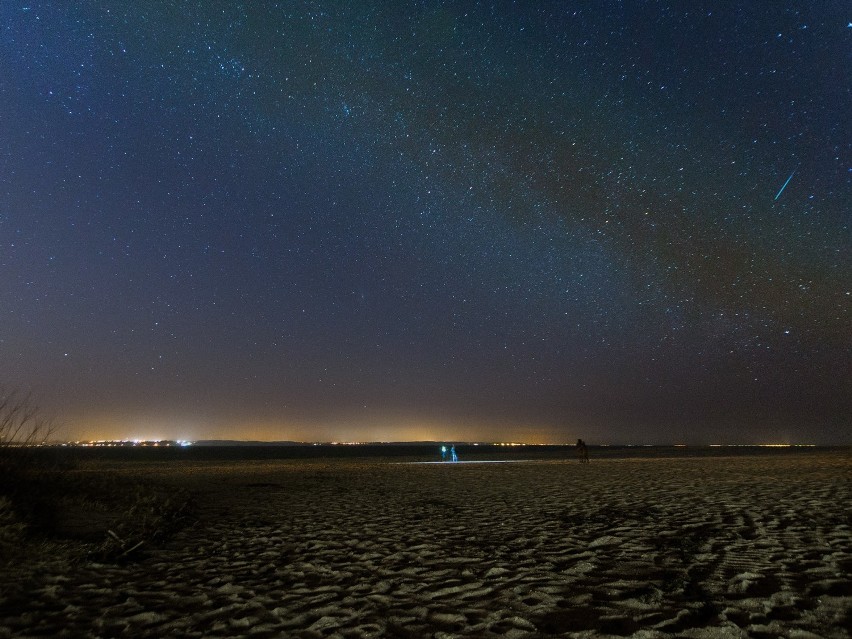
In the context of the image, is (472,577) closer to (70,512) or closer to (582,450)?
(70,512)

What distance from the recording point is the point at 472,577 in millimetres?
5652

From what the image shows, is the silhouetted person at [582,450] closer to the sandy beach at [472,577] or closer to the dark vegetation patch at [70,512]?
the sandy beach at [472,577]

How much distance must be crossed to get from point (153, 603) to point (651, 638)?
15.7 feet

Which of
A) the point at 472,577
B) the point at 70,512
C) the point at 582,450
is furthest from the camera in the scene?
the point at 582,450

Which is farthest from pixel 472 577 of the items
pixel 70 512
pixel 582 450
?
pixel 582 450

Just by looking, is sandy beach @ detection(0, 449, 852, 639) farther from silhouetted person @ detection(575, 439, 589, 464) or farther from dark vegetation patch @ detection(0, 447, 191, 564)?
silhouetted person @ detection(575, 439, 589, 464)

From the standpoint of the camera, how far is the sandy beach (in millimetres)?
4266

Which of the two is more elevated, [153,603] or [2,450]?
[2,450]

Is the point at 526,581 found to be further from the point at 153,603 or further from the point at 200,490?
the point at 200,490

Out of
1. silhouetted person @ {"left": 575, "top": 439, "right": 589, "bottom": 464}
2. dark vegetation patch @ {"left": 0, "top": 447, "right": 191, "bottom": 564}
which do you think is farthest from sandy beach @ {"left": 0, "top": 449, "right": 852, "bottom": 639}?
silhouetted person @ {"left": 575, "top": 439, "right": 589, "bottom": 464}

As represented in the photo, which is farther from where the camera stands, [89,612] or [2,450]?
[2,450]

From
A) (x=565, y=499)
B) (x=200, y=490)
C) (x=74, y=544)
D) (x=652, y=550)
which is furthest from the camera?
(x=200, y=490)

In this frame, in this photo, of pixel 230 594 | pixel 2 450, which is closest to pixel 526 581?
pixel 230 594

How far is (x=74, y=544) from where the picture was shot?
747cm
